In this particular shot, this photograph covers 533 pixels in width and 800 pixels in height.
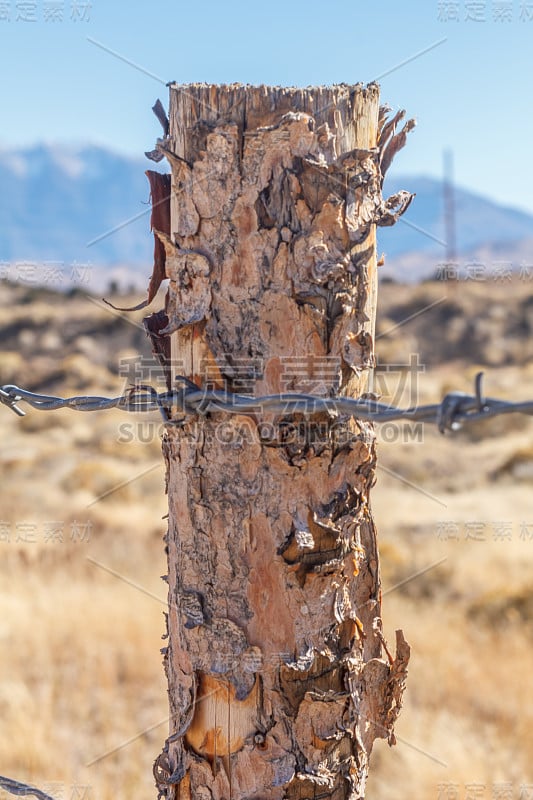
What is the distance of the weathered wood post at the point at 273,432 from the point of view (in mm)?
1502

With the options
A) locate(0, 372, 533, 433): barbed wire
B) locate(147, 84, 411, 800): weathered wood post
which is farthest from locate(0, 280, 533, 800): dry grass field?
locate(0, 372, 533, 433): barbed wire

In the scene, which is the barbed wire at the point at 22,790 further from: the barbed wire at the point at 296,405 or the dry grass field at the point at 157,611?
the barbed wire at the point at 296,405

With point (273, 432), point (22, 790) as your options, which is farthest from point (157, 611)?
point (273, 432)

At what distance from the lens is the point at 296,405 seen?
1.47 meters

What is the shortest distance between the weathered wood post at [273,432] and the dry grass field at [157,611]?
1.05 feet

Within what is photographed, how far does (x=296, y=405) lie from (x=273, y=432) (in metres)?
0.10

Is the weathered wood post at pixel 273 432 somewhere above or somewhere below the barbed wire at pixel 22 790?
above

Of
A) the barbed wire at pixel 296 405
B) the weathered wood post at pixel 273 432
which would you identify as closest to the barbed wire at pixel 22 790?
the weathered wood post at pixel 273 432

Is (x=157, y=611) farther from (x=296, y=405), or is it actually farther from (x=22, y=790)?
(x=296, y=405)

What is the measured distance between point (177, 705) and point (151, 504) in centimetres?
796

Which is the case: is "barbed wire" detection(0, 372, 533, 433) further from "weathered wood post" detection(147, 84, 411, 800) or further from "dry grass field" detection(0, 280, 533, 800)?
"dry grass field" detection(0, 280, 533, 800)

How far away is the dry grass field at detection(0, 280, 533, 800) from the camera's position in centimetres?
395

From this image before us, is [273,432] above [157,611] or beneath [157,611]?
above

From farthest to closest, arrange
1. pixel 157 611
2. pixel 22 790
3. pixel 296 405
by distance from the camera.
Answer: pixel 157 611, pixel 22 790, pixel 296 405
